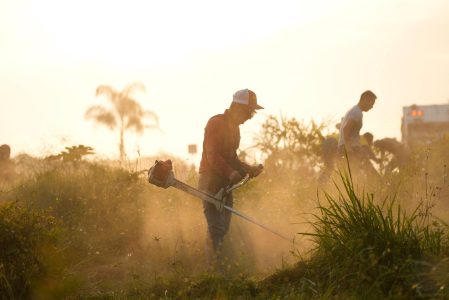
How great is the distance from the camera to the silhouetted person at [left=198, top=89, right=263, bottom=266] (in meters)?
8.27

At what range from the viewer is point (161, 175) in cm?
802

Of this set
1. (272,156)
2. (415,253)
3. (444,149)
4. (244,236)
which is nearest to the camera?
(415,253)

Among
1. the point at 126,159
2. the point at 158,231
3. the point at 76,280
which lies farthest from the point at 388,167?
the point at 76,280

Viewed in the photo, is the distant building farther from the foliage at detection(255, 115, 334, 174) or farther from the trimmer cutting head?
the trimmer cutting head

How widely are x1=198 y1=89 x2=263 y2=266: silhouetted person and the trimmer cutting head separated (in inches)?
18.9

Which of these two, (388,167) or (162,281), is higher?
(388,167)

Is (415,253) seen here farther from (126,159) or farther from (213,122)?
(126,159)

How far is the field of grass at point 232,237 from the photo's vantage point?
588 centimetres

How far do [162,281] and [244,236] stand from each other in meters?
3.60

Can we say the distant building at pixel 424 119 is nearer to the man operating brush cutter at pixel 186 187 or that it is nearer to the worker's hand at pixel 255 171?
the worker's hand at pixel 255 171

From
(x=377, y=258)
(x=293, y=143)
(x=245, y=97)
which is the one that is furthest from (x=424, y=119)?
(x=377, y=258)

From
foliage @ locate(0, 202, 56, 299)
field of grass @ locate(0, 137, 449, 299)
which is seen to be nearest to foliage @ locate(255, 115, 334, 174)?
field of grass @ locate(0, 137, 449, 299)

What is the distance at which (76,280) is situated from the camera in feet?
23.1

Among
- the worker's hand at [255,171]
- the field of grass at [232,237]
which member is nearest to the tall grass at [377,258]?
the field of grass at [232,237]
